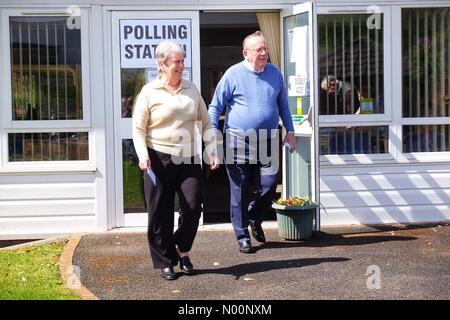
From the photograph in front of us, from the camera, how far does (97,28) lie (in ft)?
28.0

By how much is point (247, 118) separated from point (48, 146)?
8.43 ft

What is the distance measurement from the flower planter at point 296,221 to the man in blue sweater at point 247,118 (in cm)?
57

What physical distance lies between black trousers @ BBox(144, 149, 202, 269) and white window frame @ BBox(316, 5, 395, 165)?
2856mm

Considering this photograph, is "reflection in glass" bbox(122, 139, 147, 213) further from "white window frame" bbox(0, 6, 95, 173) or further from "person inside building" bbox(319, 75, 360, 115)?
"person inside building" bbox(319, 75, 360, 115)

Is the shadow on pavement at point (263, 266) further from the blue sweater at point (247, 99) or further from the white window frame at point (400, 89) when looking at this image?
the white window frame at point (400, 89)

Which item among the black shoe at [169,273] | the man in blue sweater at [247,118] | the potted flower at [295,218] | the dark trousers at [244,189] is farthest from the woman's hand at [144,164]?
the potted flower at [295,218]

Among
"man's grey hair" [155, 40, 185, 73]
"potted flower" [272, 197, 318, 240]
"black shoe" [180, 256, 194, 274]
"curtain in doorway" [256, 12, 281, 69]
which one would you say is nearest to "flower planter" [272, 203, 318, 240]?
"potted flower" [272, 197, 318, 240]

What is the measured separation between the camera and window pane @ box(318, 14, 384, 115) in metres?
8.95

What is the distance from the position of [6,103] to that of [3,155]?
554 mm

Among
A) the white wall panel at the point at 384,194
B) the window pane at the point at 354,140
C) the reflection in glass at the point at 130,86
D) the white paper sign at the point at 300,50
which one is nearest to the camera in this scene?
the white paper sign at the point at 300,50

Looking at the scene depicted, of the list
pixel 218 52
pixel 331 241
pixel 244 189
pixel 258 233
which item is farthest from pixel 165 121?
pixel 218 52

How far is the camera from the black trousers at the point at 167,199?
6258 millimetres

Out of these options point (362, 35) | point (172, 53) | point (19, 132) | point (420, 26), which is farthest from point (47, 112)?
point (420, 26)

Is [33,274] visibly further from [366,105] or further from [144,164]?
[366,105]
